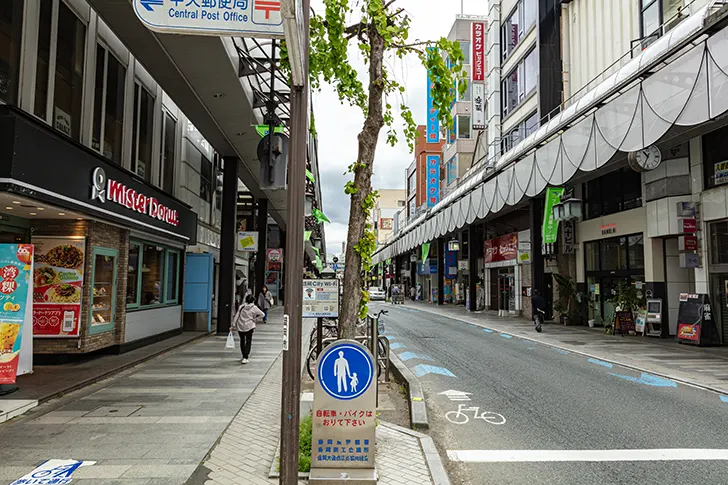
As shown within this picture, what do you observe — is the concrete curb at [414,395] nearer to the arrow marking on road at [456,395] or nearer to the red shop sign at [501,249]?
the arrow marking on road at [456,395]

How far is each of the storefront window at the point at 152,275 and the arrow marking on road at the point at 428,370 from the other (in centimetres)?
795

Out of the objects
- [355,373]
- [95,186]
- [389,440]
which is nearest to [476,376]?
[389,440]

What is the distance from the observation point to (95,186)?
9844mm

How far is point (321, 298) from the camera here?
10.2 meters

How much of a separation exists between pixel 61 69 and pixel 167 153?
6.74m

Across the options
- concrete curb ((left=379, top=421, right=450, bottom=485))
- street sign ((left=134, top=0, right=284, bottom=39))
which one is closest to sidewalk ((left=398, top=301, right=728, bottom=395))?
concrete curb ((left=379, top=421, right=450, bottom=485))

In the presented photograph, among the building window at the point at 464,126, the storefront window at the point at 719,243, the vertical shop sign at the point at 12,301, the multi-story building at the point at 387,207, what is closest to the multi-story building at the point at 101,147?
the vertical shop sign at the point at 12,301

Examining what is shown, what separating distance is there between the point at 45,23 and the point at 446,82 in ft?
25.3

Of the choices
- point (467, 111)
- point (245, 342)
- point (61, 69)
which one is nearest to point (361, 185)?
point (245, 342)

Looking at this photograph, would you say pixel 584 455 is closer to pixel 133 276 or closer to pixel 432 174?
pixel 133 276

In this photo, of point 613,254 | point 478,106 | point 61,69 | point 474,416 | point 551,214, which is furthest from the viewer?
point 478,106

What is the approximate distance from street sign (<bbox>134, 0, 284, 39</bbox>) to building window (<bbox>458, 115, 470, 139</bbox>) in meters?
40.3

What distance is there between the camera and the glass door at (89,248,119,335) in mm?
11492

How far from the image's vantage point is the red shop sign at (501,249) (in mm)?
30870
